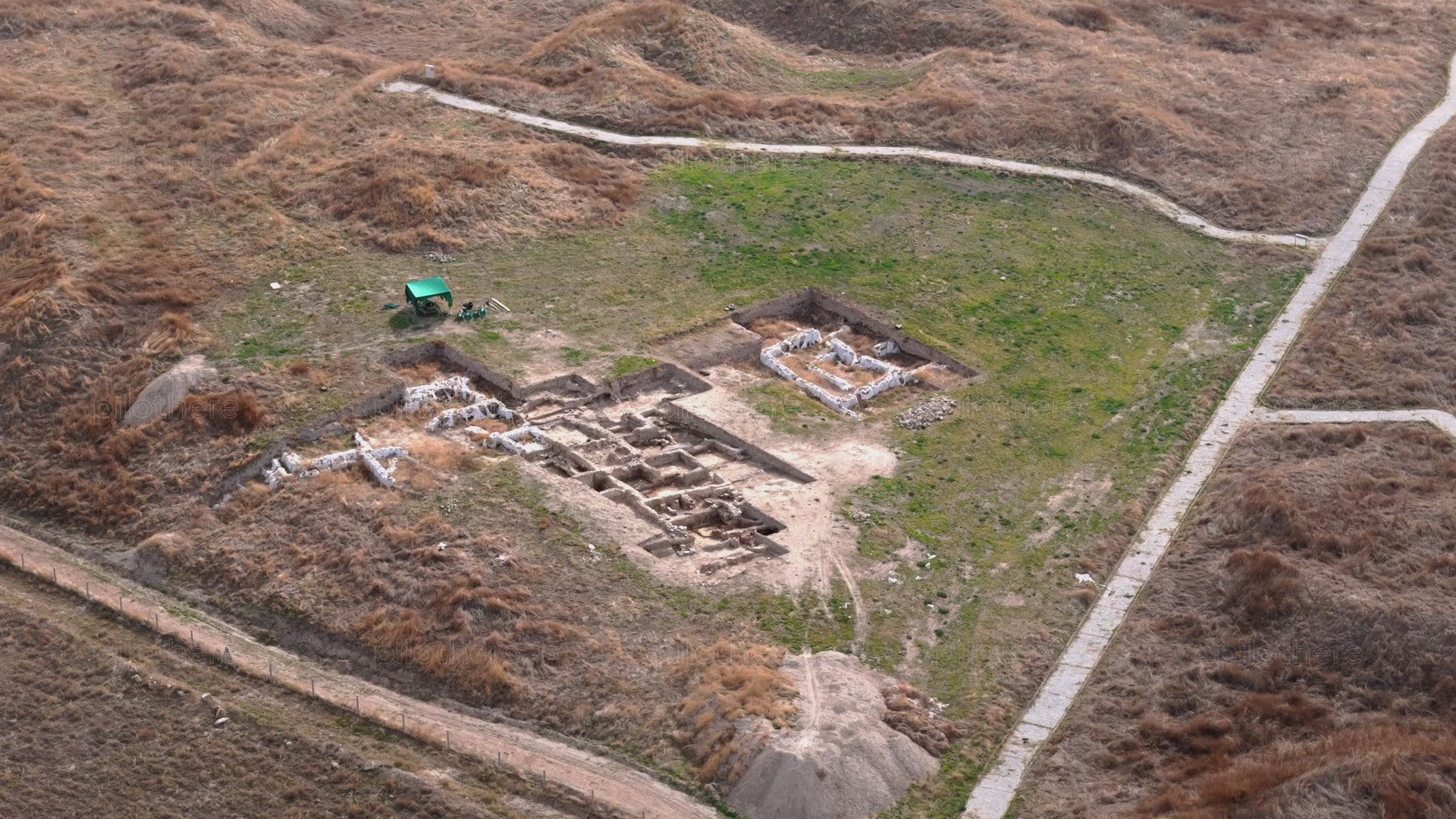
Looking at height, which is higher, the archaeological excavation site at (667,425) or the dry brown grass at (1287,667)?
the dry brown grass at (1287,667)

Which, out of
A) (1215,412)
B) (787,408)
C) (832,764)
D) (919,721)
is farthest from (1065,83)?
(832,764)

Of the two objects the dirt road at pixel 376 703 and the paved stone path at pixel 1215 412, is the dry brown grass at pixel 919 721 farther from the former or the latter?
the dirt road at pixel 376 703

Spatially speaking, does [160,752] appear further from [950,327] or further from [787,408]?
[950,327]

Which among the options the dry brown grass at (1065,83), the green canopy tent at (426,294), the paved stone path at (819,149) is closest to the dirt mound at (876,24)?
the dry brown grass at (1065,83)

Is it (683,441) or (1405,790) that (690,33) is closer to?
(683,441)

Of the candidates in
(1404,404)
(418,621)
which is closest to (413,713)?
(418,621)
